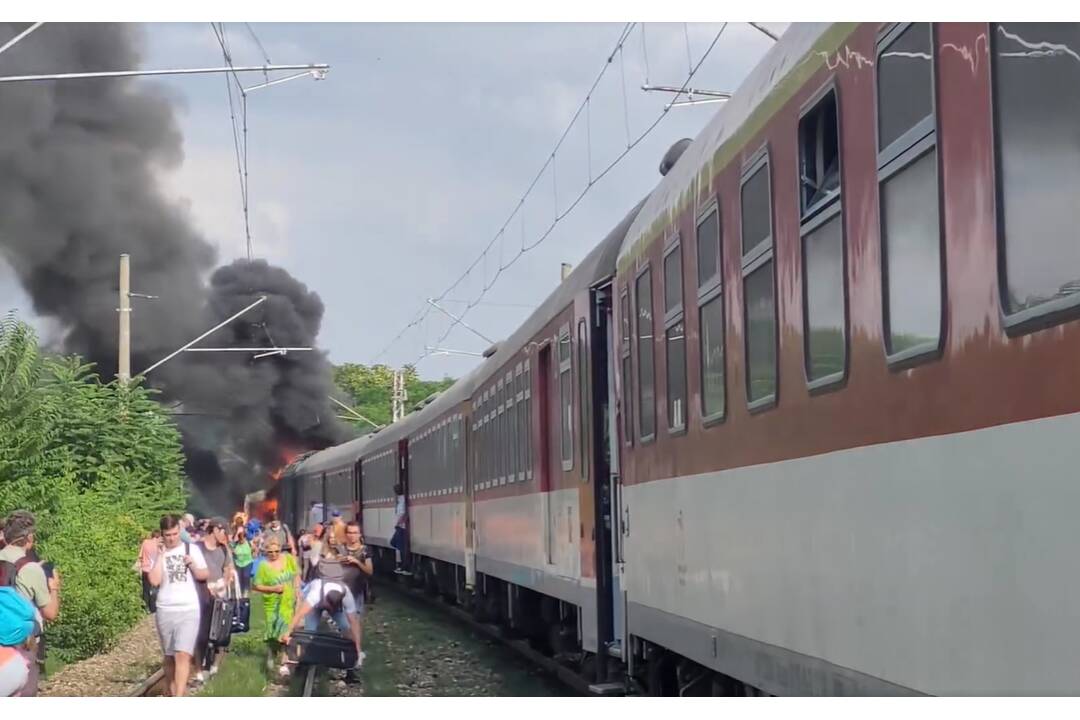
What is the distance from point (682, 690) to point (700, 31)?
395 cm

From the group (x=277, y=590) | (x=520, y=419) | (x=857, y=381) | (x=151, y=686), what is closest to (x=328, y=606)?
(x=151, y=686)

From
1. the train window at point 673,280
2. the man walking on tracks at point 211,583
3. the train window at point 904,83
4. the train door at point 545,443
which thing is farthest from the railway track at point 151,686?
the train window at point 904,83

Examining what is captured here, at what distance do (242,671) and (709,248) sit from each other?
8.20m

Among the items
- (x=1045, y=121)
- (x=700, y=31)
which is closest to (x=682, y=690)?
(x=700, y=31)

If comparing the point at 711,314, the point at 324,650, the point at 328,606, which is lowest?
the point at 324,650

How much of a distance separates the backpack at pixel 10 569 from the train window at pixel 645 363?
321cm

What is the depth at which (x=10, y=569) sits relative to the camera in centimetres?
812

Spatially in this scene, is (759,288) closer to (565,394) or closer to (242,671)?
(565,394)

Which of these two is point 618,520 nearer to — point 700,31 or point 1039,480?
point 700,31

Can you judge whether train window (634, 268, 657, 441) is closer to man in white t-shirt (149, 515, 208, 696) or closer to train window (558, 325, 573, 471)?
train window (558, 325, 573, 471)

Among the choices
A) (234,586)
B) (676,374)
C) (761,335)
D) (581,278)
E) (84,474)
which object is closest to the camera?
(761,335)

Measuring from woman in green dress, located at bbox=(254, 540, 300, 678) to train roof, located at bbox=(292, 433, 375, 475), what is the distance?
59.2 ft

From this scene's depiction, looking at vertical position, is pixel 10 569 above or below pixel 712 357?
below

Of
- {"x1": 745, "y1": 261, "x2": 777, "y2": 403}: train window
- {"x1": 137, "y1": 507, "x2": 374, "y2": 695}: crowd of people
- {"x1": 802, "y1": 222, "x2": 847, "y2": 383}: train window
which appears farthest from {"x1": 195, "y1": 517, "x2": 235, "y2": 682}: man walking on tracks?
{"x1": 802, "y1": 222, "x2": 847, "y2": 383}: train window
